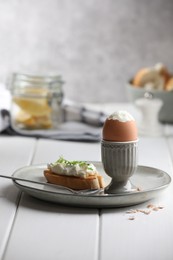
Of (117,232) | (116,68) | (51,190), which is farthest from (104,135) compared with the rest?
(116,68)

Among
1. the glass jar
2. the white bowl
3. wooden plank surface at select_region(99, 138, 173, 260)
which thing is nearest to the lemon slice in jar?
the glass jar

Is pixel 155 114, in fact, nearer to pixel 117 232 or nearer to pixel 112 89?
pixel 112 89

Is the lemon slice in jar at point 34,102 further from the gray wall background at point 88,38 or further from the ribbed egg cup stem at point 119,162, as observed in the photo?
the ribbed egg cup stem at point 119,162

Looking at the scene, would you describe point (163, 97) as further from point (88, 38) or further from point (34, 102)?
point (88, 38)

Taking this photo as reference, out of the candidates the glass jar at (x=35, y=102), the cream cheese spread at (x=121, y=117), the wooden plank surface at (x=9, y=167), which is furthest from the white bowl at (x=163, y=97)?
the cream cheese spread at (x=121, y=117)

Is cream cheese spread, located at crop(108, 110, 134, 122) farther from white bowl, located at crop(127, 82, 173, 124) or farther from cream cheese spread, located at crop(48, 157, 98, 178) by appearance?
white bowl, located at crop(127, 82, 173, 124)

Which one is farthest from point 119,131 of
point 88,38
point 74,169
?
point 88,38

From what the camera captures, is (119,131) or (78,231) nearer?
(78,231)

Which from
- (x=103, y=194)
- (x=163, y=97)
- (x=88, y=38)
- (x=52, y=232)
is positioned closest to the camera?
(x=52, y=232)
